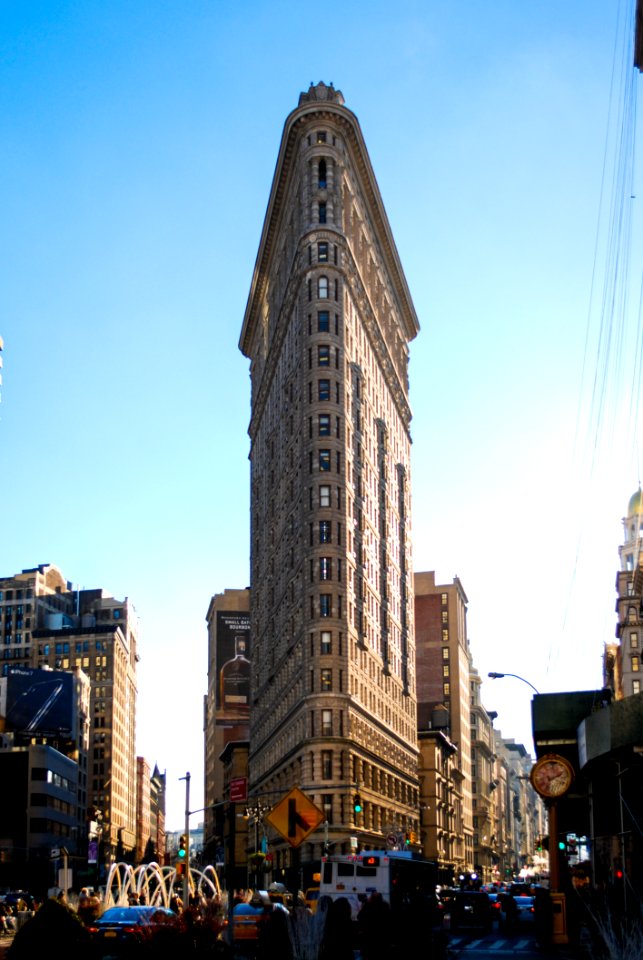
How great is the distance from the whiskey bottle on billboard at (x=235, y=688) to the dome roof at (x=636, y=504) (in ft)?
210

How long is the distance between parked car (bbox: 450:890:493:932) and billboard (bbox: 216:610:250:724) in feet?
409

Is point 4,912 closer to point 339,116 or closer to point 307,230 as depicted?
point 307,230

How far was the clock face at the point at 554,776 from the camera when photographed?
1537 inches

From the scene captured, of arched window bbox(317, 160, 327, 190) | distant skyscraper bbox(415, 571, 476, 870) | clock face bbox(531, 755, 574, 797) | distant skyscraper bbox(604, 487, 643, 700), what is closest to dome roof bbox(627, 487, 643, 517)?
distant skyscraper bbox(604, 487, 643, 700)

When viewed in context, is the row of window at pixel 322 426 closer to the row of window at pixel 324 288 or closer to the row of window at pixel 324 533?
the row of window at pixel 324 533

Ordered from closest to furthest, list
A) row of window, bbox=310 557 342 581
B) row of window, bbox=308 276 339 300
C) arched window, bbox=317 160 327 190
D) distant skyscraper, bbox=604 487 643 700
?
1. row of window, bbox=310 557 342 581
2. row of window, bbox=308 276 339 300
3. arched window, bbox=317 160 327 190
4. distant skyscraper, bbox=604 487 643 700

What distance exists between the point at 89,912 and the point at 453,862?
121899 mm

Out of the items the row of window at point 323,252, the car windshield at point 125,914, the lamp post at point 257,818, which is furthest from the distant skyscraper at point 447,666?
the car windshield at point 125,914

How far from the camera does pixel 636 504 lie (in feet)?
603

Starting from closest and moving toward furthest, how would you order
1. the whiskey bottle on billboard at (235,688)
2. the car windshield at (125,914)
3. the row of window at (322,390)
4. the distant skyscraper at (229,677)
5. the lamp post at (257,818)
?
1. the car windshield at (125,914)
2. the lamp post at (257,818)
3. the row of window at (322,390)
4. the whiskey bottle on billboard at (235,688)
5. the distant skyscraper at (229,677)

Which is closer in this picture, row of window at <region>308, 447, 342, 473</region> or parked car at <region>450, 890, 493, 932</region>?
parked car at <region>450, 890, 493, 932</region>

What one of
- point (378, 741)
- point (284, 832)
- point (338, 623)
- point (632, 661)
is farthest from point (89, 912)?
point (632, 661)

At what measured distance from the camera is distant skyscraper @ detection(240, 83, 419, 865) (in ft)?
301

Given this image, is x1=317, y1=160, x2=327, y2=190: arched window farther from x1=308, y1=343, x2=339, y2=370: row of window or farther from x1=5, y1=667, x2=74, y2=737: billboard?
x1=5, y1=667, x2=74, y2=737: billboard
